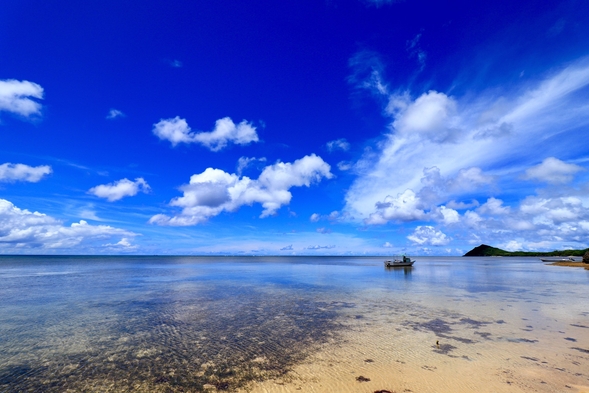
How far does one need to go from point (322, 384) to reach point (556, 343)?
13384 millimetres

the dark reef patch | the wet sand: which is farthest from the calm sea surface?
the wet sand

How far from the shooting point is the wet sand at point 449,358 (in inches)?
415

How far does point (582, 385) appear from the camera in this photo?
10.2 m

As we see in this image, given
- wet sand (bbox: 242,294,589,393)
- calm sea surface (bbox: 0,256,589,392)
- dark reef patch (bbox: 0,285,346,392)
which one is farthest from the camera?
calm sea surface (bbox: 0,256,589,392)

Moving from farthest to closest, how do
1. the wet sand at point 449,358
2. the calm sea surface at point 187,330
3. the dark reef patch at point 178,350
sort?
the calm sea surface at point 187,330 < the dark reef patch at point 178,350 < the wet sand at point 449,358

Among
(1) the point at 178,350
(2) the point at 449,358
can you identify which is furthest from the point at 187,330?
(2) the point at 449,358

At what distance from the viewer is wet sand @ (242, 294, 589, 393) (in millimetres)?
10531

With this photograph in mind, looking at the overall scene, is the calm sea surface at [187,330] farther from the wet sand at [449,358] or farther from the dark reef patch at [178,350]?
the wet sand at [449,358]

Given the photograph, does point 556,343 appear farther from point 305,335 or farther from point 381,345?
point 305,335

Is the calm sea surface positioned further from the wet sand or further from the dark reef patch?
the wet sand

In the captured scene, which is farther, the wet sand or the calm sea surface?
the calm sea surface

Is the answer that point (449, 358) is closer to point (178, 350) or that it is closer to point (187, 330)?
point (178, 350)

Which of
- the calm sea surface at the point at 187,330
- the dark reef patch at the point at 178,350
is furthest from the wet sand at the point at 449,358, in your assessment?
the dark reef patch at the point at 178,350

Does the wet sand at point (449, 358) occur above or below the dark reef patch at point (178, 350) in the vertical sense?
above
